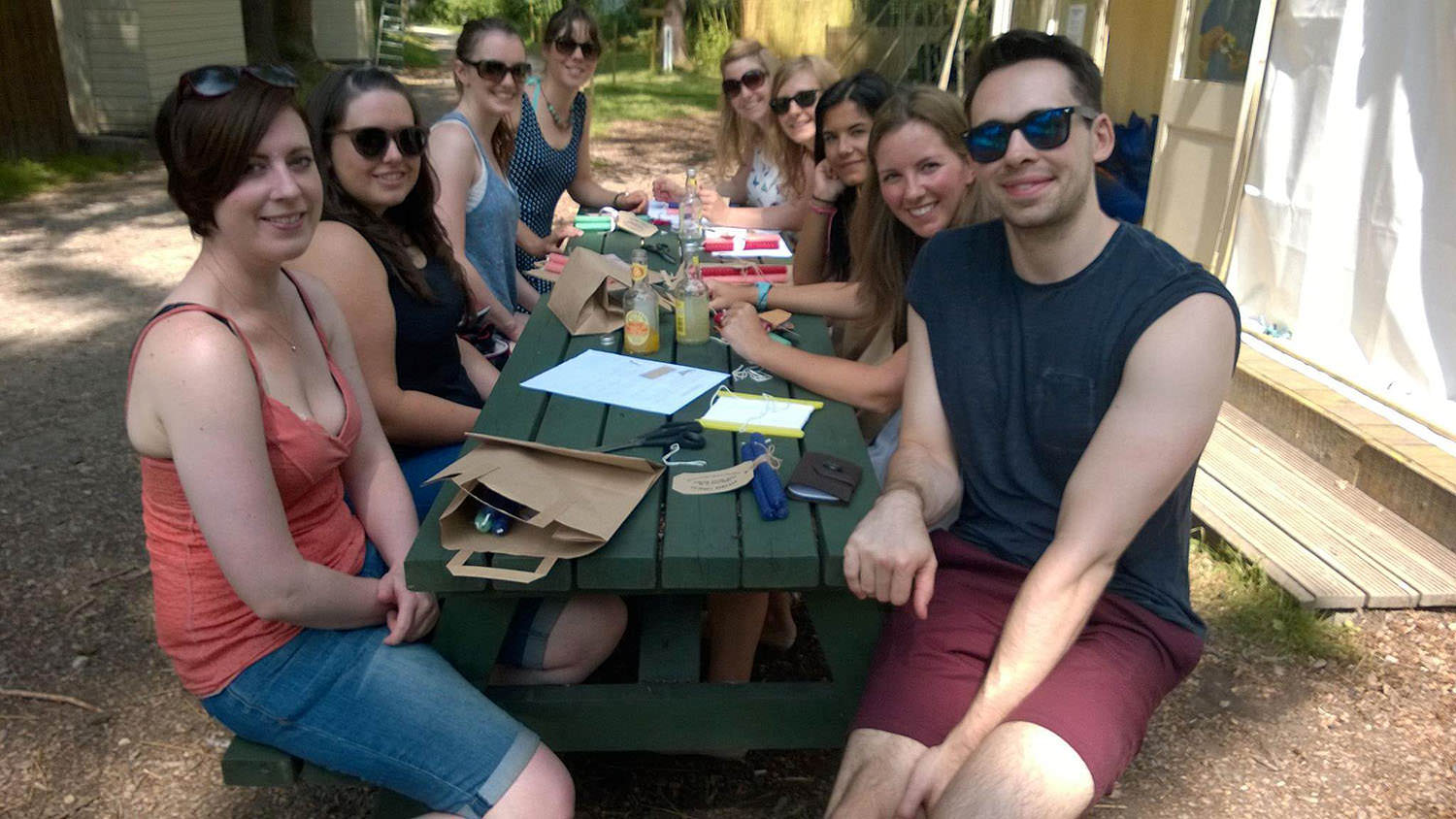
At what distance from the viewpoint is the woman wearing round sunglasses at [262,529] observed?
171 cm

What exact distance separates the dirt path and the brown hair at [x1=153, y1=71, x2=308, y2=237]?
144 cm

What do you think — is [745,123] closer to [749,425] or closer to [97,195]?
[749,425]

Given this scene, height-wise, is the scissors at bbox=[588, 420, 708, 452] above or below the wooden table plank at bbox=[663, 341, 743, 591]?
above

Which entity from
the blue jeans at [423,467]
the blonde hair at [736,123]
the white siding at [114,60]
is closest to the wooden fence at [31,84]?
the white siding at [114,60]

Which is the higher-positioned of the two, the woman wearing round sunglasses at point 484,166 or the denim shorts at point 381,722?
the woman wearing round sunglasses at point 484,166

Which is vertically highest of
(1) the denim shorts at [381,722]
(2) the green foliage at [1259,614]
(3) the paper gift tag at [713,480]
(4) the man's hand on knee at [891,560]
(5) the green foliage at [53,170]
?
(3) the paper gift tag at [713,480]

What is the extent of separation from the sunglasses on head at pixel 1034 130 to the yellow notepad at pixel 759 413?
2.29 ft

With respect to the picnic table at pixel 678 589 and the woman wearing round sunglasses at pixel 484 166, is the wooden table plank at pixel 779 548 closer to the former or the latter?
the picnic table at pixel 678 589

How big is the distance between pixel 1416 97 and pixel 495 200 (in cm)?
333

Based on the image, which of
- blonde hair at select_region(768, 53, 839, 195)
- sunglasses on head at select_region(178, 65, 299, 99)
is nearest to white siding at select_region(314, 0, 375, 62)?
blonde hair at select_region(768, 53, 839, 195)

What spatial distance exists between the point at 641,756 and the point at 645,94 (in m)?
16.5

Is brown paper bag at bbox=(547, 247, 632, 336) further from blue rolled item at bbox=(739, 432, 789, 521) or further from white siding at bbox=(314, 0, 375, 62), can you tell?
white siding at bbox=(314, 0, 375, 62)

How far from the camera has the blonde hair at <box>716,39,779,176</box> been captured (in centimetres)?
491

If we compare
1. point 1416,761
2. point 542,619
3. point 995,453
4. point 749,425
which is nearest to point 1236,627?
point 1416,761
